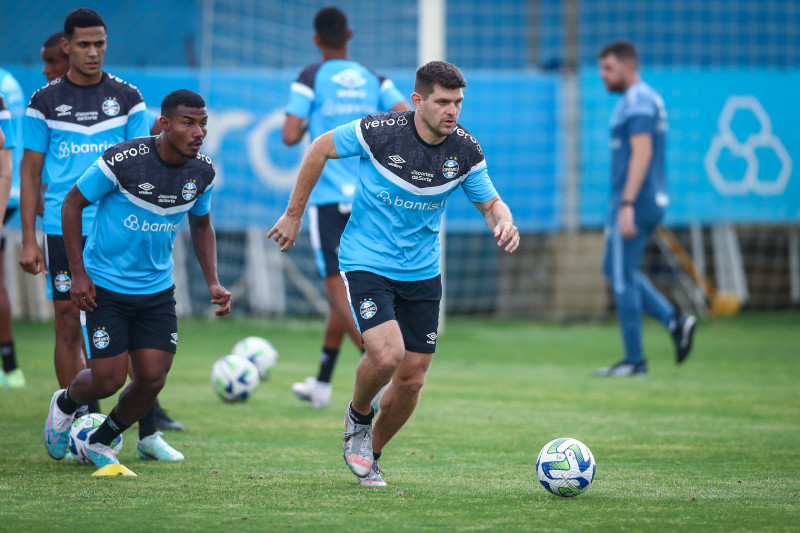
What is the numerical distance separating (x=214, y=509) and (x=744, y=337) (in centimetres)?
975

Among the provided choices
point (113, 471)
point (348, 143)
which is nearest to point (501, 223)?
point (348, 143)

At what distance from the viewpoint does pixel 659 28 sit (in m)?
16.2

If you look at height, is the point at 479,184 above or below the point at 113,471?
above

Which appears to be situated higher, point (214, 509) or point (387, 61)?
point (387, 61)

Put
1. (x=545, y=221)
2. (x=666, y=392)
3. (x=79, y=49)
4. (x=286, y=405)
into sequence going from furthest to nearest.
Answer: (x=545, y=221) < (x=666, y=392) < (x=286, y=405) < (x=79, y=49)

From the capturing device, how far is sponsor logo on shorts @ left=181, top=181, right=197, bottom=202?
532 centimetres

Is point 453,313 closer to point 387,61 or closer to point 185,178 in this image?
point 387,61

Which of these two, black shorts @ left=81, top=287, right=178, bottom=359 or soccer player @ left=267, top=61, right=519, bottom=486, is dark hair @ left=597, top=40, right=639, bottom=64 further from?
black shorts @ left=81, top=287, right=178, bottom=359

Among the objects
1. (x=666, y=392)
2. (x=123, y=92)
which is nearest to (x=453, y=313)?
(x=666, y=392)

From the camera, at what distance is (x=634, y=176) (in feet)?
31.9

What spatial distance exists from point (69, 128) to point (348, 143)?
6.17 feet

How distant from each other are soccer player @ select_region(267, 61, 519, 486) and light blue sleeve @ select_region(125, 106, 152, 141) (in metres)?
1.48

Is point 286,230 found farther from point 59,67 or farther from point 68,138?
point 59,67

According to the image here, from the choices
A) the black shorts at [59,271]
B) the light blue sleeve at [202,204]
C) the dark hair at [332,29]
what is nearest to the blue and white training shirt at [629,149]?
the dark hair at [332,29]
